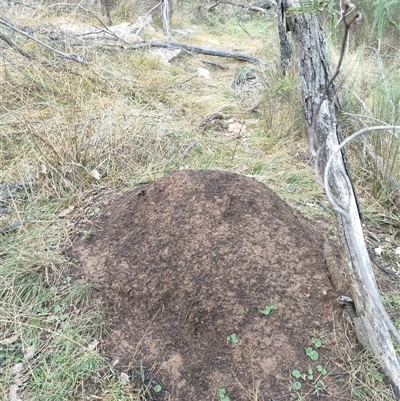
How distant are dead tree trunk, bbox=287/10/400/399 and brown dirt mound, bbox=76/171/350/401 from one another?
17cm

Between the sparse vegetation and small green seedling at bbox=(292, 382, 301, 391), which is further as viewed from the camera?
the sparse vegetation

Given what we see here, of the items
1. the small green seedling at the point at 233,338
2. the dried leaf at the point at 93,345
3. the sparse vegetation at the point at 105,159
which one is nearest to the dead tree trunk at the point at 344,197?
the sparse vegetation at the point at 105,159

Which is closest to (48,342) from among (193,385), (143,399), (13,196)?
(143,399)

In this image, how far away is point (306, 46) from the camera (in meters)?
2.23

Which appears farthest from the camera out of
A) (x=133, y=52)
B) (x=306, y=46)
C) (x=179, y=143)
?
(x=133, y=52)

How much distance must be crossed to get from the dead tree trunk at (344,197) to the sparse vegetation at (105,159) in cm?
12

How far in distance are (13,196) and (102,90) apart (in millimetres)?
1821

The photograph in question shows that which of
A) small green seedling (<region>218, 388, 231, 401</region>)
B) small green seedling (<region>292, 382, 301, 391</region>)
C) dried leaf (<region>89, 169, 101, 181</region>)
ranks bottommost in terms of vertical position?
small green seedling (<region>218, 388, 231, 401</region>)

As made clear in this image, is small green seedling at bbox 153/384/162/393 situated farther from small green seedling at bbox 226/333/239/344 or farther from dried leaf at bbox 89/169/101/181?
dried leaf at bbox 89/169/101/181

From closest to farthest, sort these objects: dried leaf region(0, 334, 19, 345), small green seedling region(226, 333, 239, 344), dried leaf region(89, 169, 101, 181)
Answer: small green seedling region(226, 333, 239, 344)
dried leaf region(0, 334, 19, 345)
dried leaf region(89, 169, 101, 181)

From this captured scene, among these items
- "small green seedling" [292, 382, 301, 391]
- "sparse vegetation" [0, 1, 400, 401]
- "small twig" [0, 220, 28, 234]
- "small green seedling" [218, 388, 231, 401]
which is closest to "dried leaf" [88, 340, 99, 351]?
"sparse vegetation" [0, 1, 400, 401]

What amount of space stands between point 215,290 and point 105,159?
159 cm

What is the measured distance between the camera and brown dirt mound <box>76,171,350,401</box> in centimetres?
A: 155

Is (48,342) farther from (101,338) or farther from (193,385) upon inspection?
(193,385)
